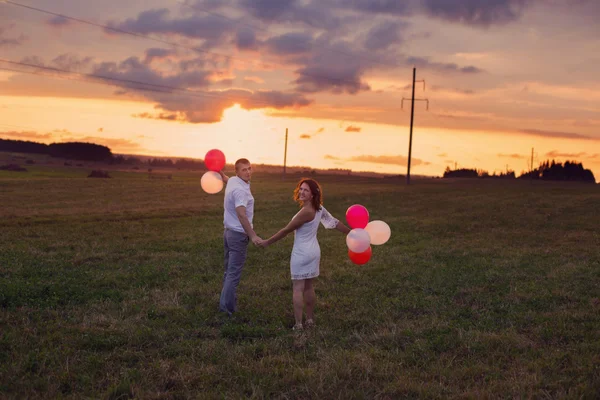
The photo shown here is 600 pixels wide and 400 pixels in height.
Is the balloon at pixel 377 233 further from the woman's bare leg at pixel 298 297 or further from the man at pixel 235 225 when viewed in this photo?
the man at pixel 235 225

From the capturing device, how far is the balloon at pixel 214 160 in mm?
10227

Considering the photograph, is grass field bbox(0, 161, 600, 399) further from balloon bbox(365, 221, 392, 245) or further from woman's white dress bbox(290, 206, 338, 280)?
balloon bbox(365, 221, 392, 245)

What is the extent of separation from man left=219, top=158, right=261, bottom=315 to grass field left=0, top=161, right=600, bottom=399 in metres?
0.48

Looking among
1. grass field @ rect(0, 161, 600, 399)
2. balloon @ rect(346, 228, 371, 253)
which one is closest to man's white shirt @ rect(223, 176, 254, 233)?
grass field @ rect(0, 161, 600, 399)

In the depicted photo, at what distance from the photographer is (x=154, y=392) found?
5.92 m

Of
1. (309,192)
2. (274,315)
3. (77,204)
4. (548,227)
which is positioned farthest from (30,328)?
(77,204)

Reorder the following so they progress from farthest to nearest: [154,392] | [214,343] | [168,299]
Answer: [168,299] → [214,343] → [154,392]

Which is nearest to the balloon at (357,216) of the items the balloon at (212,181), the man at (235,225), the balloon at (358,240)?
the balloon at (358,240)

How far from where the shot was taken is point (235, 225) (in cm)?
898

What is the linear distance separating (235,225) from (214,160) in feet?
5.97

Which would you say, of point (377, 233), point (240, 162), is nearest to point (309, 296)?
point (377, 233)

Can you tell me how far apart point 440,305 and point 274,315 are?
340cm

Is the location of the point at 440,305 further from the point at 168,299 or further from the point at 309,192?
the point at 168,299

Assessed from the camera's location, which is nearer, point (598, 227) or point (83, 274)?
point (83, 274)
